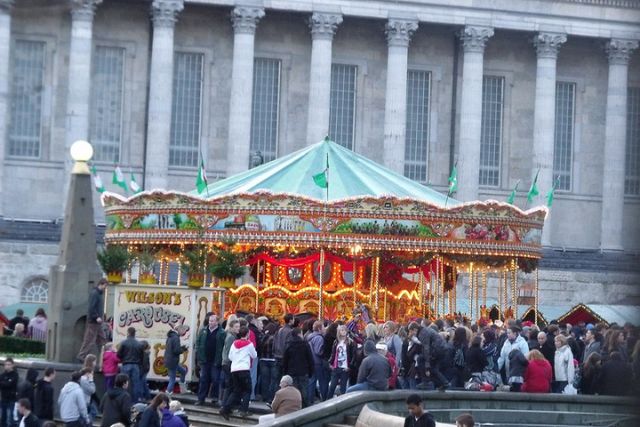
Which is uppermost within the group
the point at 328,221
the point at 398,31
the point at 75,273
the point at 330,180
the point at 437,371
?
the point at 398,31

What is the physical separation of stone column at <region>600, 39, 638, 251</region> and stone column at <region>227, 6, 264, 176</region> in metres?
13.1

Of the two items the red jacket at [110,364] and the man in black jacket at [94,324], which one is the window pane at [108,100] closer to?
the man in black jacket at [94,324]

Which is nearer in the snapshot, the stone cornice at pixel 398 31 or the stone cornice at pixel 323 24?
the stone cornice at pixel 323 24

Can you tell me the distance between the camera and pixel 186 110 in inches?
2458

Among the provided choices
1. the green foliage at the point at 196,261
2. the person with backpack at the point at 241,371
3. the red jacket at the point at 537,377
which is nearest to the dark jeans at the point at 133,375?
the person with backpack at the point at 241,371

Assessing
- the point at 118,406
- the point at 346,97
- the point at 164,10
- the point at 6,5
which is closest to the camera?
the point at 118,406

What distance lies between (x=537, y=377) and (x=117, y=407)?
264 inches

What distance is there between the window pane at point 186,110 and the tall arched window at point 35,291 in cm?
762

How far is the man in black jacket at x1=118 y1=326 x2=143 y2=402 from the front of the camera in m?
28.4

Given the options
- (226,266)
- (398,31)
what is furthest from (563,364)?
(398,31)

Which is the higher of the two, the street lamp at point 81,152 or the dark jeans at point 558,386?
the street lamp at point 81,152

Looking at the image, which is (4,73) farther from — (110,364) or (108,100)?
(110,364)

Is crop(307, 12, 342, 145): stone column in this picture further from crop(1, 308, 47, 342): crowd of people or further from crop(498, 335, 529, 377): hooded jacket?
crop(498, 335, 529, 377): hooded jacket

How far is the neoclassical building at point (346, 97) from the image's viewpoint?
6059 centimetres
